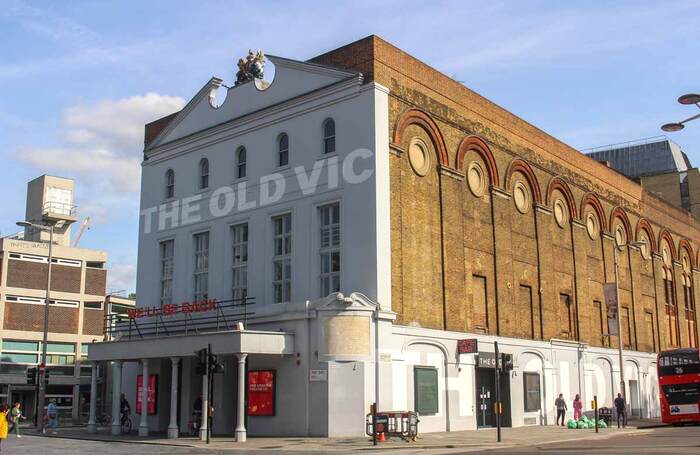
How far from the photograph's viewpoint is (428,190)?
1305 inches

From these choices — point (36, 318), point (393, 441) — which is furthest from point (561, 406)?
point (36, 318)

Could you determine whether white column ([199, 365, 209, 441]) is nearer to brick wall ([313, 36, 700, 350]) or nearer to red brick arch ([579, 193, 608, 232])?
brick wall ([313, 36, 700, 350])

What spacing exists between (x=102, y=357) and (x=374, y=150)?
50.6ft

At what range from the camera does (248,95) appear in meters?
35.9

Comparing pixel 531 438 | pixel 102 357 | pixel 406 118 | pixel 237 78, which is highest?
pixel 237 78

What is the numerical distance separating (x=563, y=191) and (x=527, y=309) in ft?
29.9

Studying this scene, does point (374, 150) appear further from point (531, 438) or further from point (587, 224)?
point (587, 224)

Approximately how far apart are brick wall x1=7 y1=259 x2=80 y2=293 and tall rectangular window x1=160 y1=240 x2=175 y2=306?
31496 millimetres

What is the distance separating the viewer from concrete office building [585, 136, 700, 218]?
7381 centimetres

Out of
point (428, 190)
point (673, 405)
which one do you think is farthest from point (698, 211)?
point (428, 190)

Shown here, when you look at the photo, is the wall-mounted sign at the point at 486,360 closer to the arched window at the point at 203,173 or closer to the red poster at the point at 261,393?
the red poster at the point at 261,393

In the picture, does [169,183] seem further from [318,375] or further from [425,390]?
[425,390]

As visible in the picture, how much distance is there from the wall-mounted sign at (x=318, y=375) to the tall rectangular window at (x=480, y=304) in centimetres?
950

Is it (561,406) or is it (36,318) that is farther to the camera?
(36,318)
